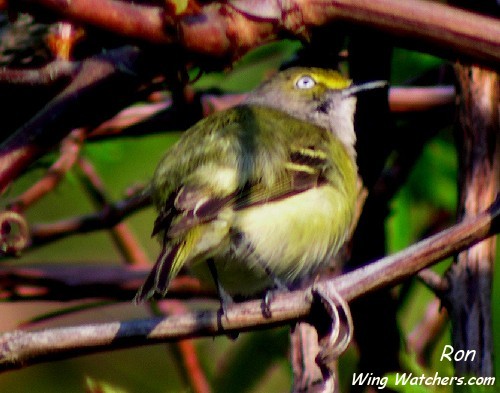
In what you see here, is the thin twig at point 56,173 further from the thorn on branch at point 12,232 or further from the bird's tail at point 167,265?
the bird's tail at point 167,265

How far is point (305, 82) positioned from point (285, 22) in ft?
6.89

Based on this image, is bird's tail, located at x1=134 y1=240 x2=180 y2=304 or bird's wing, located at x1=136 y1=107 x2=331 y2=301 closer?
bird's tail, located at x1=134 y1=240 x2=180 y2=304

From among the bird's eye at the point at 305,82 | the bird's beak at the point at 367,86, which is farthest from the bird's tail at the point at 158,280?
the bird's eye at the point at 305,82

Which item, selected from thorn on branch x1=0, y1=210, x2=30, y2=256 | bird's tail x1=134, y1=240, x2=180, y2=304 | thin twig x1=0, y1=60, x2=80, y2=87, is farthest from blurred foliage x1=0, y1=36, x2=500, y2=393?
thin twig x1=0, y1=60, x2=80, y2=87

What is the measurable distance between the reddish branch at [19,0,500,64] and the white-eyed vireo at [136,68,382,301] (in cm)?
88

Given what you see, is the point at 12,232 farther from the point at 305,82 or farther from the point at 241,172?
the point at 305,82

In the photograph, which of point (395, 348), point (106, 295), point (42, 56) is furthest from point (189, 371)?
point (42, 56)

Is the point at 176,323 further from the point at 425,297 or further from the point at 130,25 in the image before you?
the point at 425,297

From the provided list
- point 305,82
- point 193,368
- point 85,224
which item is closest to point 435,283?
point 193,368

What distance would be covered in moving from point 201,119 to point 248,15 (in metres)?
1.56

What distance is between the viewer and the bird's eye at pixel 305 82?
3580 millimetres

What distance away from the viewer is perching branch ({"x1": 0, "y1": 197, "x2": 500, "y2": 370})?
60.7 inches

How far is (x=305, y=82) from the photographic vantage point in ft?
11.9

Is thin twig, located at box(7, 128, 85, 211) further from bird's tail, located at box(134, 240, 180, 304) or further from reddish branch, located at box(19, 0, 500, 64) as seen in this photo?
reddish branch, located at box(19, 0, 500, 64)
